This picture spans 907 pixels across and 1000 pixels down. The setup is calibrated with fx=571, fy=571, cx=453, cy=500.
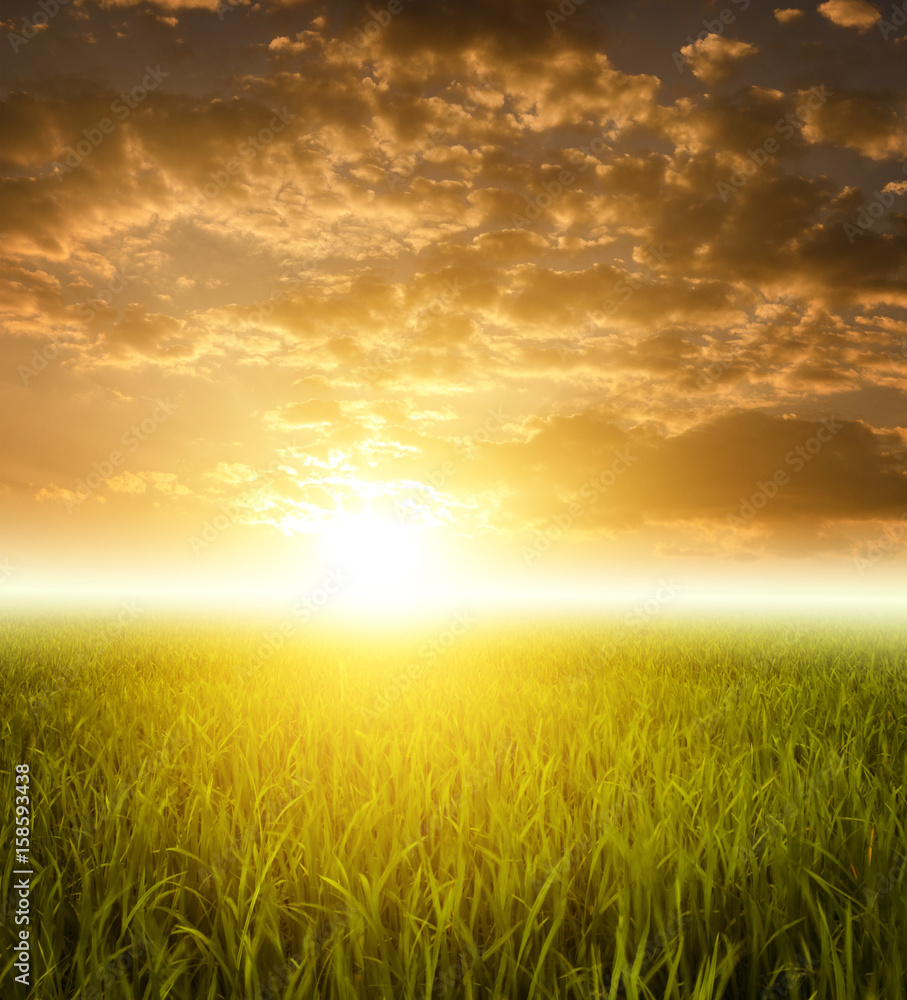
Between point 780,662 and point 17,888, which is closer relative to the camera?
point 17,888

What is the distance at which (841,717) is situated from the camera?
5770 millimetres

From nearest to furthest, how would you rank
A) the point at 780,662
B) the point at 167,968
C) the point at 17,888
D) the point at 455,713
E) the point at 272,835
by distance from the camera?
1. the point at 167,968
2. the point at 17,888
3. the point at 272,835
4. the point at 455,713
5. the point at 780,662

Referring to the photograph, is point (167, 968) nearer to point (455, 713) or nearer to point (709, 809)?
point (709, 809)

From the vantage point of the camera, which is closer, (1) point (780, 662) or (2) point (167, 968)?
(2) point (167, 968)

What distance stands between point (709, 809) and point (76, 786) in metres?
3.97

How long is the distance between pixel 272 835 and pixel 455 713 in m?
2.75

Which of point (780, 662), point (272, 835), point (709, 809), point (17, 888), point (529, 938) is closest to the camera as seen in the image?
point (529, 938)

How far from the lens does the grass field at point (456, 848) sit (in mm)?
2084

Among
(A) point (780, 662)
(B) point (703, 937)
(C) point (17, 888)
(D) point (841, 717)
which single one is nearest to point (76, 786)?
(C) point (17, 888)

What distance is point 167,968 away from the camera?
6.96 feet

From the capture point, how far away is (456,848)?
2.75 meters

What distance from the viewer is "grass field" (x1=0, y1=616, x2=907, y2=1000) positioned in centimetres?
208

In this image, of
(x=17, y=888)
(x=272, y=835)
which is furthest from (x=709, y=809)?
(x=17, y=888)

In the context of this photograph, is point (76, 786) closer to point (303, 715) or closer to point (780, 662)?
point (303, 715)
